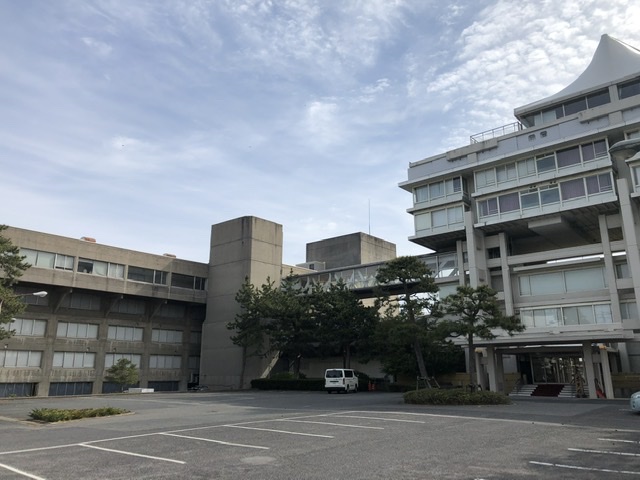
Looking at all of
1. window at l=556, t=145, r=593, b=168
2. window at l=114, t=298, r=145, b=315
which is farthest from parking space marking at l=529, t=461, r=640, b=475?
window at l=114, t=298, r=145, b=315

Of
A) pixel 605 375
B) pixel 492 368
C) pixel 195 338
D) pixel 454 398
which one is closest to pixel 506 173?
pixel 492 368

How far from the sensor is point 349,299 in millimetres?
46500

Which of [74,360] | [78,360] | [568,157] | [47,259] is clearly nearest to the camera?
[568,157]

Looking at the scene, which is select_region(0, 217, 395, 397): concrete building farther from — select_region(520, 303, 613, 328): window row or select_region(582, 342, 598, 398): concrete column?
select_region(582, 342, 598, 398): concrete column

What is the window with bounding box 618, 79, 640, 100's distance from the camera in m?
39.6

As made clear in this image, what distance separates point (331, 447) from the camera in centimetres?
1208

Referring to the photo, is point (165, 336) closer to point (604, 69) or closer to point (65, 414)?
point (65, 414)

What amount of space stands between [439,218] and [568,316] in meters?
13.0

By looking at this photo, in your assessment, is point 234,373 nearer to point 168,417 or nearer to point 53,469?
point 168,417

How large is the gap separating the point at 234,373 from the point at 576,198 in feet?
115

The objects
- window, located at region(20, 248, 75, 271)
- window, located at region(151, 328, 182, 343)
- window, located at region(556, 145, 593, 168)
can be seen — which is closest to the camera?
window, located at region(556, 145, 593, 168)

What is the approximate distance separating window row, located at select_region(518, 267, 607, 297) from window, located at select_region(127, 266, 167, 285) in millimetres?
34972

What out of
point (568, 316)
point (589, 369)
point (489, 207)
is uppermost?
point (489, 207)


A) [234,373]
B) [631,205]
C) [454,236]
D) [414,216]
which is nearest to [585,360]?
[631,205]
